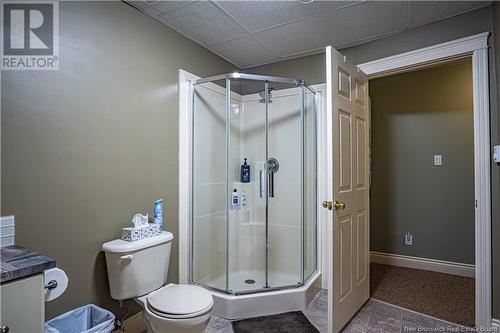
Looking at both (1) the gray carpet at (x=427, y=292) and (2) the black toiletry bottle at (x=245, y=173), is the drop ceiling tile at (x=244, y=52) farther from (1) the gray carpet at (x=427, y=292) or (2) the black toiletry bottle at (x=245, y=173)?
(1) the gray carpet at (x=427, y=292)

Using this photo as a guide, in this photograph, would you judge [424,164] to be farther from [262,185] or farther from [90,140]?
[90,140]

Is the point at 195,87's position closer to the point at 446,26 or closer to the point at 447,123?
the point at 446,26

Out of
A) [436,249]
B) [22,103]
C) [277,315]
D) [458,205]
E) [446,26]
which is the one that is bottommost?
[277,315]

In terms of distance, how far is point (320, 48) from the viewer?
2.57 meters

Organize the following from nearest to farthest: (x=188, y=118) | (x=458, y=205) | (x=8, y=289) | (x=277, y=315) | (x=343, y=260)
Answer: (x=8, y=289) → (x=343, y=260) → (x=277, y=315) → (x=188, y=118) → (x=458, y=205)

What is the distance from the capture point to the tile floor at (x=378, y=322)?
6.43 feet

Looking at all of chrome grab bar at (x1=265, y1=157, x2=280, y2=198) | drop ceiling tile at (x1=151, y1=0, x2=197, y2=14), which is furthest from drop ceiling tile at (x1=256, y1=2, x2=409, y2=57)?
chrome grab bar at (x1=265, y1=157, x2=280, y2=198)

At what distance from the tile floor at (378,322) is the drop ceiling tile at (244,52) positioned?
2.38 m

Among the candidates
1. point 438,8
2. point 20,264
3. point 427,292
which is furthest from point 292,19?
point 427,292

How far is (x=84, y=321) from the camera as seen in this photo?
151 cm

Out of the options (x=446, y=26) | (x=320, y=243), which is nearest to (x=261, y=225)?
(x=320, y=243)

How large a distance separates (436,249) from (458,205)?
1.82ft

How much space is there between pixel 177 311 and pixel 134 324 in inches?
28.0

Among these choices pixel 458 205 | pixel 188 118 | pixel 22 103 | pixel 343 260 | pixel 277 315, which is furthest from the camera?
pixel 458 205
